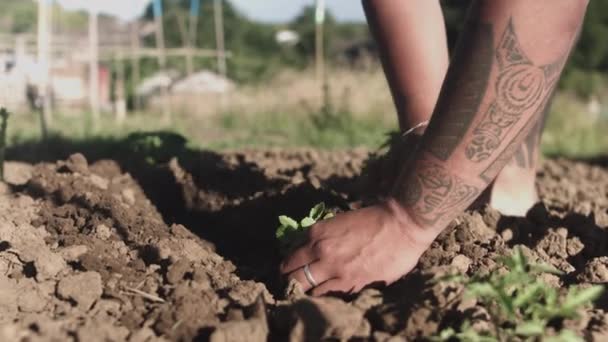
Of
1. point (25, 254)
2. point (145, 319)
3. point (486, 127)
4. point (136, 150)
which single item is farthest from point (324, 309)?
point (136, 150)

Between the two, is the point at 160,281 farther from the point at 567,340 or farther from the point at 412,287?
the point at 567,340

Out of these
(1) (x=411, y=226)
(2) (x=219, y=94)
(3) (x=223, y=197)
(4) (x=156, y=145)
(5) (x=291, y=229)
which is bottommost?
(2) (x=219, y=94)

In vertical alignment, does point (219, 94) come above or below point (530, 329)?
below

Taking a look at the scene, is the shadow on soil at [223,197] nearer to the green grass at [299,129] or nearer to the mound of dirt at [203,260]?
the mound of dirt at [203,260]

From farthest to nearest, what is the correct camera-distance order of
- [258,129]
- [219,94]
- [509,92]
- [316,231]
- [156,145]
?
[219,94] → [258,129] → [156,145] → [316,231] → [509,92]

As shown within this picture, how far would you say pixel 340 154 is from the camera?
5.34m

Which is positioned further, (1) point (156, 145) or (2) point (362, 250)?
(1) point (156, 145)

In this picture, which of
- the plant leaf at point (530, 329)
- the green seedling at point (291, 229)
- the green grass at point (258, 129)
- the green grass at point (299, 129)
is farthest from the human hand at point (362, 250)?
the green grass at point (258, 129)

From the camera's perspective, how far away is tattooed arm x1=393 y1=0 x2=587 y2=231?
1.68 m

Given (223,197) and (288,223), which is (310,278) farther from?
(223,197)

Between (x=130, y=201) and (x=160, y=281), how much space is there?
96 cm

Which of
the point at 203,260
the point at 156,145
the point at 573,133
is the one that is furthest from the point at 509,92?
the point at 573,133

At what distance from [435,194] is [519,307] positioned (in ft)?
1.16

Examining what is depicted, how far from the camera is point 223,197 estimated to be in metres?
2.74
